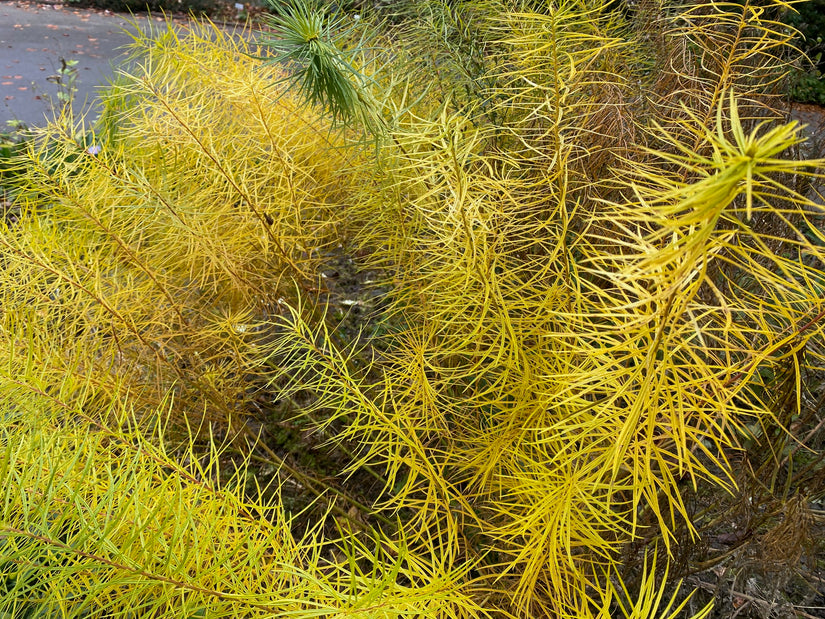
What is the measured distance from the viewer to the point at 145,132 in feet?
4.35

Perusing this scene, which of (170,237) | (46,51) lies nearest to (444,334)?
(170,237)

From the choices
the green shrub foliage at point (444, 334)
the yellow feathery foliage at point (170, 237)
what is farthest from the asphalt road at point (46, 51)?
the green shrub foliage at point (444, 334)

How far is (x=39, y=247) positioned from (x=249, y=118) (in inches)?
21.1

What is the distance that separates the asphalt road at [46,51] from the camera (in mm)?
4535

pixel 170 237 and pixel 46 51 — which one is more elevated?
pixel 46 51

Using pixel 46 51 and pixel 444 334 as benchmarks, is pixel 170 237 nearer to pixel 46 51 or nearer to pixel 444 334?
pixel 444 334

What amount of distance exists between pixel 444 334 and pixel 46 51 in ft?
24.5

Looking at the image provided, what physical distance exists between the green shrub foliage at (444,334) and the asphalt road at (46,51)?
3382 millimetres

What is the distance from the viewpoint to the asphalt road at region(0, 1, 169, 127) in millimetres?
4535

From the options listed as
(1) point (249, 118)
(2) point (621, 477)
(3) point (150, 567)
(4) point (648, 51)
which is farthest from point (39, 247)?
(4) point (648, 51)

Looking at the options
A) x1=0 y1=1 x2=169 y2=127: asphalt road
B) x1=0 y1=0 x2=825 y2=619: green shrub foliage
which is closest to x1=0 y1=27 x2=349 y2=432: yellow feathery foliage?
x1=0 y1=0 x2=825 y2=619: green shrub foliage

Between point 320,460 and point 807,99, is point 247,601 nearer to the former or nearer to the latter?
point 320,460

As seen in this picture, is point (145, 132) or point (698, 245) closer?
point (698, 245)

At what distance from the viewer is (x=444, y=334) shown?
3.39 ft
